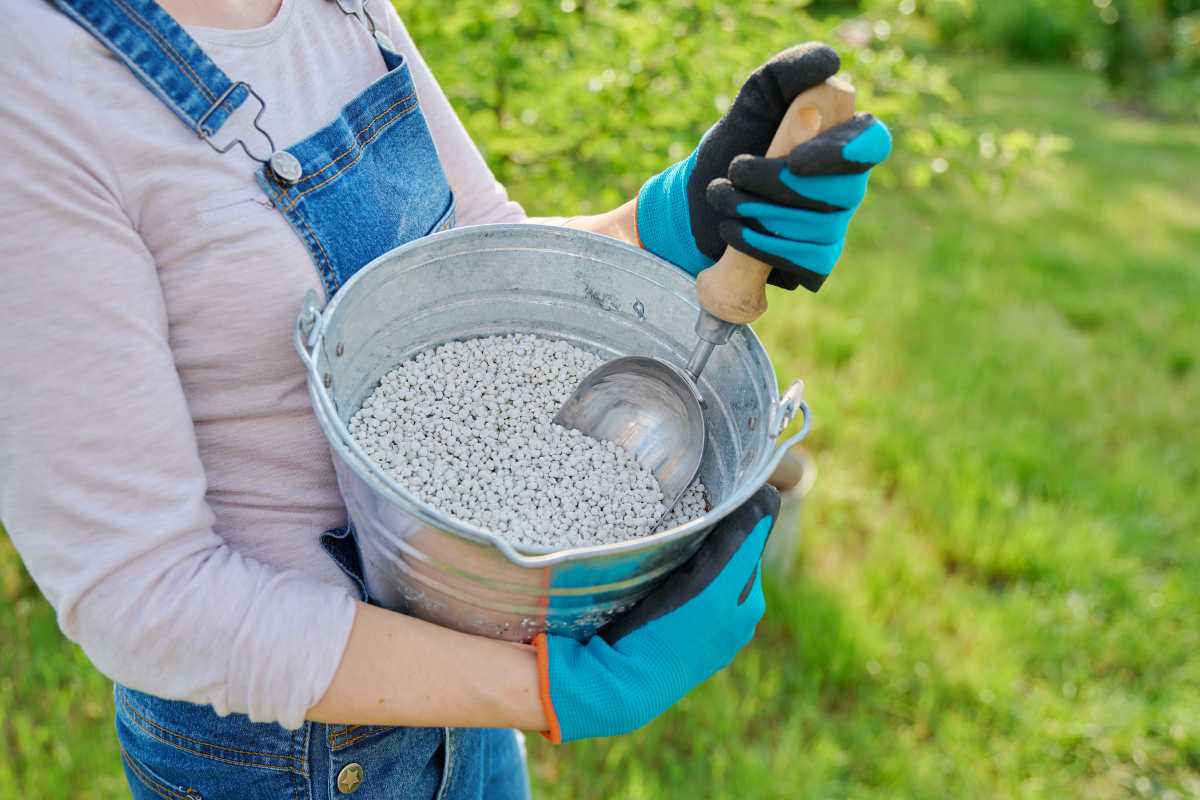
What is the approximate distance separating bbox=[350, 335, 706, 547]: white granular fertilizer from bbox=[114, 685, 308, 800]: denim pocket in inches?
12.9

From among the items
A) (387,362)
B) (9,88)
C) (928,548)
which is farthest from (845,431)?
(9,88)

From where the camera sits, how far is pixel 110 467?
802mm

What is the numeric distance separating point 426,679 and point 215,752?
32 centimetres

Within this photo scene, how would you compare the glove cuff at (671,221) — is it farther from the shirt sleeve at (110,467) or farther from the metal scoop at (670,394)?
the shirt sleeve at (110,467)

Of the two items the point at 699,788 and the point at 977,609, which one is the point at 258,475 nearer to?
the point at 699,788

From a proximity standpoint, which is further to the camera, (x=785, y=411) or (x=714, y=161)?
(x=714, y=161)

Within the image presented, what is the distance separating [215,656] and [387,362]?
0.44 meters

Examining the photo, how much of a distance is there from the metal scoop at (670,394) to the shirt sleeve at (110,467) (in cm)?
44

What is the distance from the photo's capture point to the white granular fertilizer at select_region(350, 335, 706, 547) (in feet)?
3.52

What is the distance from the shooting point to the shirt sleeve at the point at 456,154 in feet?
4.11

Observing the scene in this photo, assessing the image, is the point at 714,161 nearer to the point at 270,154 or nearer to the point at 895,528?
the point at 270,154

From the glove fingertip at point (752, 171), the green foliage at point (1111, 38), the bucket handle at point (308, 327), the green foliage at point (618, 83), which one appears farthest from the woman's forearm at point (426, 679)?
the green foliage at point (1111, 38)

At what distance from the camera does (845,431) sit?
10.3ft

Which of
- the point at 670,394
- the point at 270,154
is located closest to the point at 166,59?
the point at 270,154
